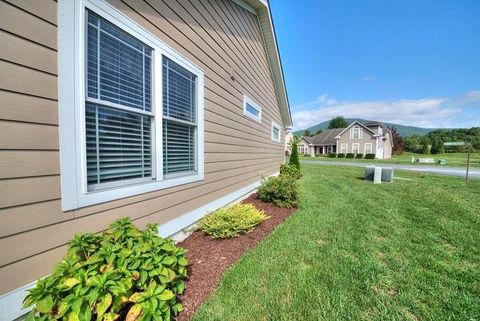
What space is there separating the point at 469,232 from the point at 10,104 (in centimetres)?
700

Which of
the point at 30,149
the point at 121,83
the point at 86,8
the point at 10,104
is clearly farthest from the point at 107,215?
the point at 86,8

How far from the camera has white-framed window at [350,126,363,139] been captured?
42.4 metres

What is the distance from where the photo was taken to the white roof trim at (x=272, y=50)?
7.07 meters

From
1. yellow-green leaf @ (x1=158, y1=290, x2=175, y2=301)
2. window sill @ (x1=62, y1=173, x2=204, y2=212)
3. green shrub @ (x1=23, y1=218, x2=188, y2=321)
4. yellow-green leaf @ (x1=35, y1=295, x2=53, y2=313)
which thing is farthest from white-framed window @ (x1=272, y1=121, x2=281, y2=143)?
yellow-green leaf @ (x1=35, y1=295, x2=53, y2=313)

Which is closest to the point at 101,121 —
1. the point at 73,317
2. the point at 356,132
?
the point at 73,317

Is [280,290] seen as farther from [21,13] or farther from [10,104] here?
[21,13]

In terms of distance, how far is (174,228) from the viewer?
144 inches

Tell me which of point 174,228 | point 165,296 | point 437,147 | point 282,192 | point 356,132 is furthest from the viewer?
point 437,147

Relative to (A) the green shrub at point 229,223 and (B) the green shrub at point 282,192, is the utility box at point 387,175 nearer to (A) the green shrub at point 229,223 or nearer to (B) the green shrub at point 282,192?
(B) the green shrub at point 282,192

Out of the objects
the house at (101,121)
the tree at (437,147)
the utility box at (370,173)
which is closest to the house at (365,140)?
the tree at (437,147)

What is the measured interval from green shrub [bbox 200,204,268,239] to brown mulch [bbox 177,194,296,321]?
10cm

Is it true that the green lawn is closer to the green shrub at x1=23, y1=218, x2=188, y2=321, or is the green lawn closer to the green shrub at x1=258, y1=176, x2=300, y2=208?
the green shrub at x1=23, y1=218, x2=188, y2=321

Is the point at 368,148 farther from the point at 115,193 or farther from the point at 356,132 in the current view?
the point at 115,193

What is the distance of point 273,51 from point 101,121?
8387 millimetres
